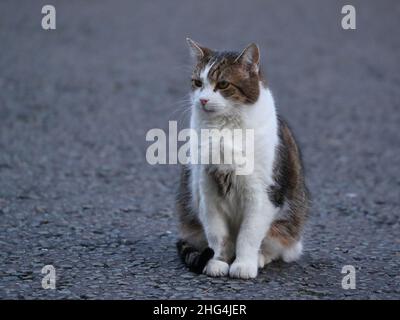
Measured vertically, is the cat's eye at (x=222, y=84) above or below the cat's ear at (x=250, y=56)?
below

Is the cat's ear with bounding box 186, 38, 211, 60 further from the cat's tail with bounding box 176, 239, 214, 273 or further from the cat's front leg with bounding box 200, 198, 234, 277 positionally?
the cat's tail with bounding box 176, 239, 214, 273

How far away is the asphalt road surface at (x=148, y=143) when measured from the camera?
430cm

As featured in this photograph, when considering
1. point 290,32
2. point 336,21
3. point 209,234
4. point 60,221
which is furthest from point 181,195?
point 336,21

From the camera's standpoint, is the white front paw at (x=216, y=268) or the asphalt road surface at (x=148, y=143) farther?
the asphalt road surface at (x=148, y=143)

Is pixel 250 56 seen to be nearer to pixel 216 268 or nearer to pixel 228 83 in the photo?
pixel 228 83

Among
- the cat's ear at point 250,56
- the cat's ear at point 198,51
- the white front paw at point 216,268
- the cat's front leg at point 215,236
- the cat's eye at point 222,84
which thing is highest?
the cat's ear at point 198,51

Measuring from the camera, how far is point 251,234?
4148mm

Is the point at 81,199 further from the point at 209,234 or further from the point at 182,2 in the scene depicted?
the point at 182,2

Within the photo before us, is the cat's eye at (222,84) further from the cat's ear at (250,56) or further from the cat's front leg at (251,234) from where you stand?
the cat's front leg at (251,234)

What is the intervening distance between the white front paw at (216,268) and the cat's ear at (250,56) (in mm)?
1157

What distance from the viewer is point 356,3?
15.3 meters

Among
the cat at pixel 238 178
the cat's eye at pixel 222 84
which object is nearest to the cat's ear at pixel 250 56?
the cat at pixel 238 178

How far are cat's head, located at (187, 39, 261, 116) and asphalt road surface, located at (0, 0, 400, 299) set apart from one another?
0.39 m

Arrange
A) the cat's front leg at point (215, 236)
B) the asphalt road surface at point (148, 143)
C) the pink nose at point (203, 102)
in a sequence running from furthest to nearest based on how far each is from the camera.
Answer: the asphalt road surface at point (148, 143)
the cat's front leg at point (215, 236)
the pink nose at point (203, 102)
